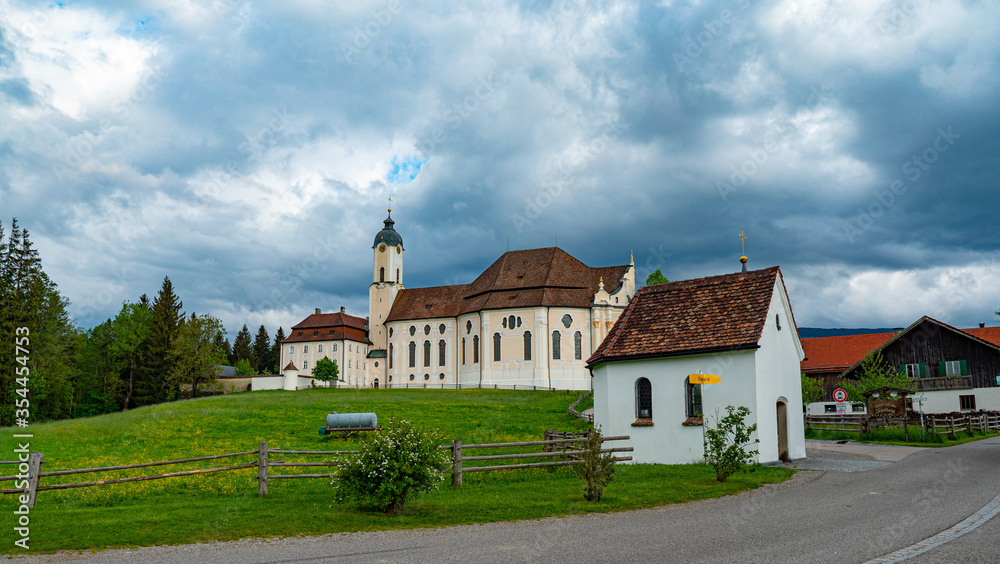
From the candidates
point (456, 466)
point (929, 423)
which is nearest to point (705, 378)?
point (456, 466)

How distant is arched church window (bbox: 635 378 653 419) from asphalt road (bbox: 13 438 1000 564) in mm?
8011

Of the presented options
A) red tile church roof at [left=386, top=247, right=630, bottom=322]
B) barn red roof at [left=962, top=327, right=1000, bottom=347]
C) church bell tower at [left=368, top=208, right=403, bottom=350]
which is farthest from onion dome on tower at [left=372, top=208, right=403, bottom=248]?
barn red roof at [left=962, top=327, right=1000, bottom=347]

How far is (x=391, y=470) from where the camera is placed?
513 inches

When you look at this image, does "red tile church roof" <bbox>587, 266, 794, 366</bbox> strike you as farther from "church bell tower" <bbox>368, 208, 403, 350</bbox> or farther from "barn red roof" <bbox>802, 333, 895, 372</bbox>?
"church bell tower" <bbox>368, 208, 403, 350</bbox>

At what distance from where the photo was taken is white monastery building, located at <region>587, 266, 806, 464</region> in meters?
21.2

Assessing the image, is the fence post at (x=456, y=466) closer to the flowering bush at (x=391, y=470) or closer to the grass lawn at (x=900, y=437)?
the flowering bush at (x=391, y=470)

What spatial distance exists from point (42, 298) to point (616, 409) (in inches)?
2122

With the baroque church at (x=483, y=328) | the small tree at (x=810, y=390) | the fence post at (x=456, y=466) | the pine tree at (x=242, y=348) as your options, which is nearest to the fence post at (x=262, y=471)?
the fence post at (x=456, y=466)

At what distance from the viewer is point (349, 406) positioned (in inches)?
1666

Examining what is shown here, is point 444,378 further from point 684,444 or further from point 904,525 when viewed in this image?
point 904,525

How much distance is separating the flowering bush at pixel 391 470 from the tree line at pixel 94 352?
45.3m

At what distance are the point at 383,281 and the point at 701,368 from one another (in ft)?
233

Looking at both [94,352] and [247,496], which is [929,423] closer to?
[247,496]

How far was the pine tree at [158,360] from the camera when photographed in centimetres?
7181
